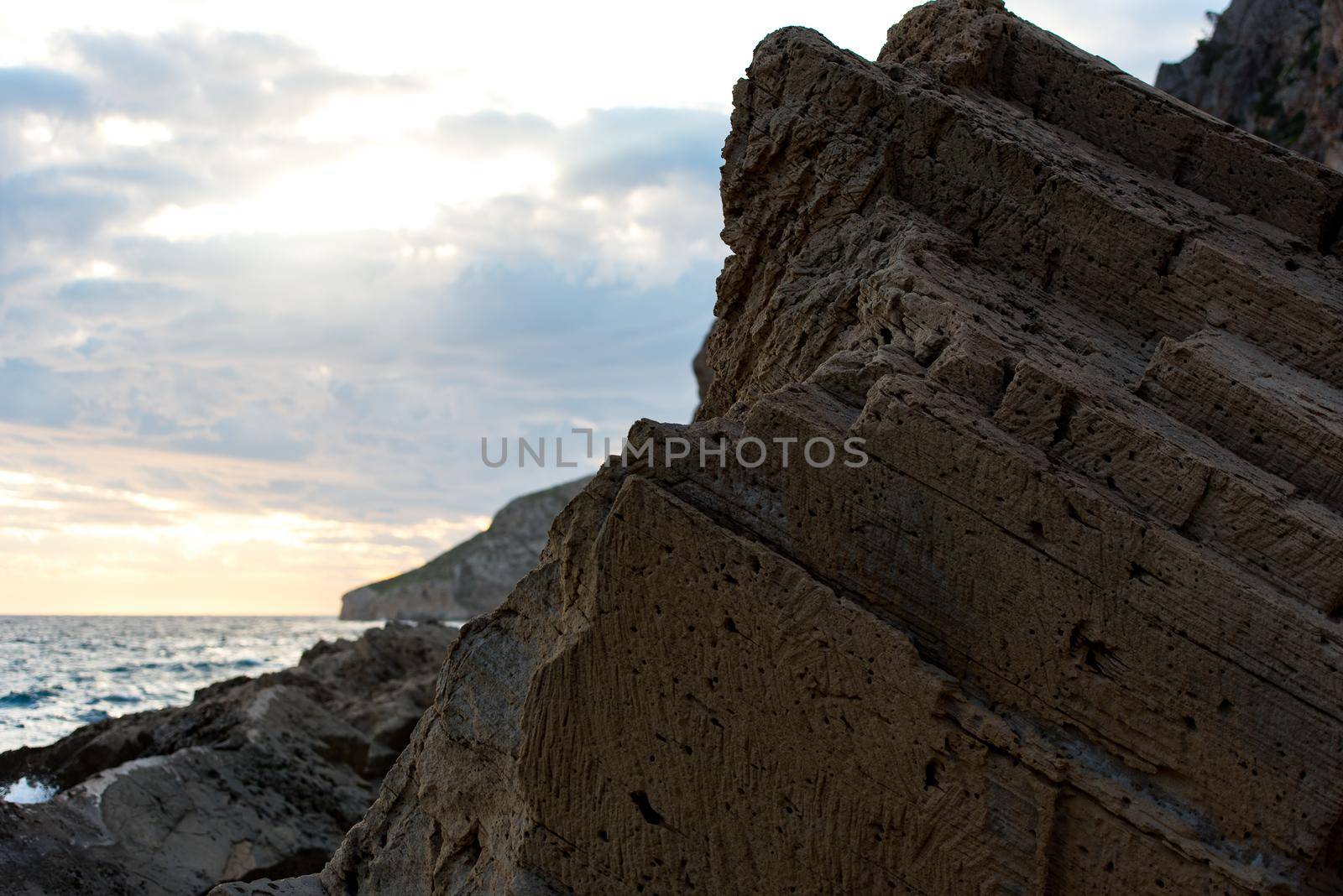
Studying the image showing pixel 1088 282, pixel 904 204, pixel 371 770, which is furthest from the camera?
pixel 371 770

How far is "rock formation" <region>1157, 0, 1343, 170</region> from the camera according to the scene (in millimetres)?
40531

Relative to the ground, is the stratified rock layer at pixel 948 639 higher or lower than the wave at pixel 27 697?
higher

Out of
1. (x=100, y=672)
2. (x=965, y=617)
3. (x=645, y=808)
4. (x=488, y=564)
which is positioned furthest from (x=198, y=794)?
(x=488, y=564)

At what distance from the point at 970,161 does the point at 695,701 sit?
538 centimetres

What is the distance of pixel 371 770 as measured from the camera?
53.3ft

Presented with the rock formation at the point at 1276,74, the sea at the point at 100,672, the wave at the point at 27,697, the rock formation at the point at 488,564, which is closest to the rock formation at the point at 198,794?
the sea at the point at 100,672

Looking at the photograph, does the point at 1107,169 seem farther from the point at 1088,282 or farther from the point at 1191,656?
the point at 1191,656

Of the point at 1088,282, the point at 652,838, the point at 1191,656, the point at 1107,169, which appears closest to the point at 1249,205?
the point at 1107,169

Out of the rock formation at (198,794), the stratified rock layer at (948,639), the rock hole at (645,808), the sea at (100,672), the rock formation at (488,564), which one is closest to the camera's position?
the stratified rock layer at (948,639)

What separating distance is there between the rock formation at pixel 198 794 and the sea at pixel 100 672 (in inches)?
76.2

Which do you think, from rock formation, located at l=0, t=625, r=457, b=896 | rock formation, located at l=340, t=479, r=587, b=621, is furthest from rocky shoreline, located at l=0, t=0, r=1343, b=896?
rock formation, located at l=340, t=479, r=587, b=621

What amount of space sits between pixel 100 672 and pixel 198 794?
1658 inches

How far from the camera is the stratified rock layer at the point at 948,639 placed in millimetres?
6387

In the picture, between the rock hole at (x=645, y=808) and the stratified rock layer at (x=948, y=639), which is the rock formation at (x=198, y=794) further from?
the rock hole at (x=645, y=808)
